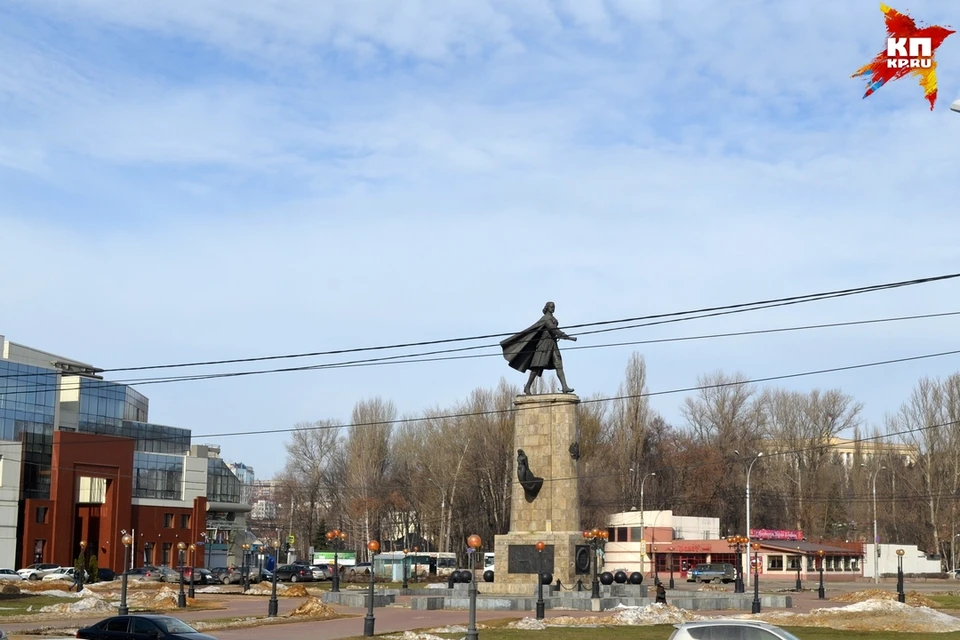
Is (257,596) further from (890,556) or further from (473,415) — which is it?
(890,556)

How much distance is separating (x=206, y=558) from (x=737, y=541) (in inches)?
2443

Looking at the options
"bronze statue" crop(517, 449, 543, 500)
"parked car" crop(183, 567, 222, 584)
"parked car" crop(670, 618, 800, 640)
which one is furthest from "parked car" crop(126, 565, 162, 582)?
"parked car" crop(670, 618, 800, 640)

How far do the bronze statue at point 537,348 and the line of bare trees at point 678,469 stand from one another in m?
50.3

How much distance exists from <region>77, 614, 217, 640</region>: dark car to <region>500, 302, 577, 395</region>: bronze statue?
2129 centimetres

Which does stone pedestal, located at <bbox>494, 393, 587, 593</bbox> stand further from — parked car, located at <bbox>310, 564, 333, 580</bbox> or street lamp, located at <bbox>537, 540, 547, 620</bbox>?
parked car, located at <bbox>310, 564, 333, 580</bbox>

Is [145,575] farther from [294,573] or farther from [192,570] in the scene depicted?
[192,570]

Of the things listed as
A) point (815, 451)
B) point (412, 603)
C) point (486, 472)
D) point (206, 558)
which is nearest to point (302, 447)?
point (206, 558)

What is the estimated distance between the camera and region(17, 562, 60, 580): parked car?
74.0 metres

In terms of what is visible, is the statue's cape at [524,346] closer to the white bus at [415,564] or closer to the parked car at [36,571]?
the white bus at [415,564]

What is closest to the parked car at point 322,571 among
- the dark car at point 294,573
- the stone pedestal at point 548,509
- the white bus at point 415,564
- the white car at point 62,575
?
the dark car at point 294,573

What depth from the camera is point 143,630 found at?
2578cm

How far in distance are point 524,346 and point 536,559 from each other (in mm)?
8586

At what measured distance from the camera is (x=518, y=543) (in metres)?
43.0

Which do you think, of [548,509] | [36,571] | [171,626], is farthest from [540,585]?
[36,571]
